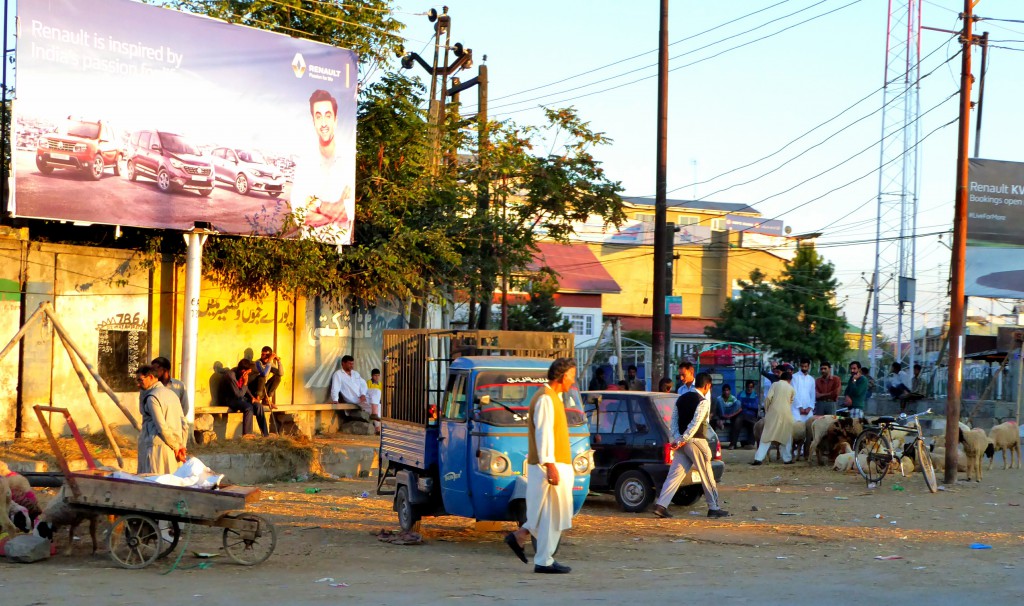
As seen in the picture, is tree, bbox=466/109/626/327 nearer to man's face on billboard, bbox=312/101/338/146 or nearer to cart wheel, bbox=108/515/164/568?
man's face on billboard, bbox=312/101/338/146

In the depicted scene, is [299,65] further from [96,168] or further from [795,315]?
[795,315]

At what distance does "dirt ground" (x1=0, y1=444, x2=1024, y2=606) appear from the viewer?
8484mm

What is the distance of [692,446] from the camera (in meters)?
13.3

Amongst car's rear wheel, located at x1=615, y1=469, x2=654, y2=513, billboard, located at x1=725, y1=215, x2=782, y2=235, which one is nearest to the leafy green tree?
billboard, located at x1=725, y1=215, x2=782, y2=235

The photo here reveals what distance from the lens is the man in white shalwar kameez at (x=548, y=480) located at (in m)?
9.41

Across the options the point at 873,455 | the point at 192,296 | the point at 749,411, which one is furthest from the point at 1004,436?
the point at 192,296

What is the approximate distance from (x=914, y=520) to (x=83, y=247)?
43.3ft

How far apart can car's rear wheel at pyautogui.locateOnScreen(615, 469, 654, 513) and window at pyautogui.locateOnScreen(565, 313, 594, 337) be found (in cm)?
4497

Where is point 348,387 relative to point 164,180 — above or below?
below

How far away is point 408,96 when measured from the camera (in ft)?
73.2

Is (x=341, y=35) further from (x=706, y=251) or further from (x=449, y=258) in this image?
(x=706, y=251)

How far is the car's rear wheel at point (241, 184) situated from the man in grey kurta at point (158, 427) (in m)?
7.15

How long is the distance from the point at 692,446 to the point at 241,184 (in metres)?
8.93

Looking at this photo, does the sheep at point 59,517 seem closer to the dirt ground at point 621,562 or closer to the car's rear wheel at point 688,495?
the dirt ground at point 621,562
